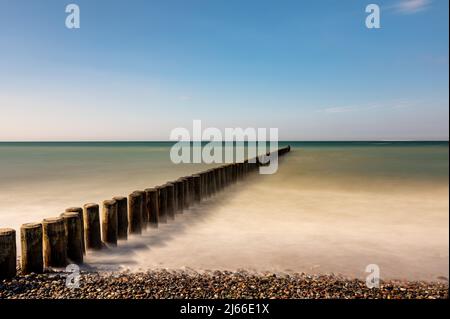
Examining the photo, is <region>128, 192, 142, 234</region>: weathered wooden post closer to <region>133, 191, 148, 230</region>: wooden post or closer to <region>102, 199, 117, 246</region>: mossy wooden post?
<region>133, 191, 148, 230</region>: wooden post

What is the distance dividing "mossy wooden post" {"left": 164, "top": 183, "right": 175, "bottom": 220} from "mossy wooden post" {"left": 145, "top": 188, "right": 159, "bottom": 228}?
49 centimetres

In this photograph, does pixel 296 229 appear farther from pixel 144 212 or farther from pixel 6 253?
pixel 6 253

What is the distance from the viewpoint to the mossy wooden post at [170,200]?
6492 millimetres

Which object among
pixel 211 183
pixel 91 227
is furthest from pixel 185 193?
pixel 91 227

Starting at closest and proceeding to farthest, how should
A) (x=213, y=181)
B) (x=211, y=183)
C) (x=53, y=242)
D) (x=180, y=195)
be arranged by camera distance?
(x=53, y=242)
(x=180, y=195)
(x=211, y=183)
(x=213, y=181)

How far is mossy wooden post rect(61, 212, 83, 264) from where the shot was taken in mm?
4102

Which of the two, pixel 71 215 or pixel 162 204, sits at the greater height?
pixel 71 215

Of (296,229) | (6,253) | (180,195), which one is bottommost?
(296,229)

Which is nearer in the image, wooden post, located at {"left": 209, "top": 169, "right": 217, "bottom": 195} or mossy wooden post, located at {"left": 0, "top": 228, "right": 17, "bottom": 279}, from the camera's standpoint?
mossy wooden post, located at {"left": 0, "top": 228, "right": 17, "bottom": 279}

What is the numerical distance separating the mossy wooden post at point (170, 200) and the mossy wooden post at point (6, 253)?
3.10 meters

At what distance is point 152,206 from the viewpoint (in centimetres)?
595

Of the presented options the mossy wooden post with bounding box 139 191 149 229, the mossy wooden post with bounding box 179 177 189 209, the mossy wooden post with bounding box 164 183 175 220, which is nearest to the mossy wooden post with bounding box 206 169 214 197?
the mossy wooden post with bounding box 179 177 189 209

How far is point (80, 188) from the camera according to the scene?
41.5 feet

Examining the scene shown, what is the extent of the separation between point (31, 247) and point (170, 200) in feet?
9.89
